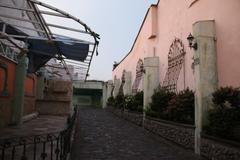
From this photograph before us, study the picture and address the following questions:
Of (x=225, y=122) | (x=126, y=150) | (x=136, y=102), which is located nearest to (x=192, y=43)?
(x=225, y=122)

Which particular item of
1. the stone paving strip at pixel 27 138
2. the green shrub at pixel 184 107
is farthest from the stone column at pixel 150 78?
the stone paving strip at pixel 27 138

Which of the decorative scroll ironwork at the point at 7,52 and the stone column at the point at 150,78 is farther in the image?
the stone column at the point at 150,78

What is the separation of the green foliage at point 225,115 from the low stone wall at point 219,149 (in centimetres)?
16

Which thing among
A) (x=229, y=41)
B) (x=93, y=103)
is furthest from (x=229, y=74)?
(x=93, y=103)

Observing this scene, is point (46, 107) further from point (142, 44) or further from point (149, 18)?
point (149, 18)

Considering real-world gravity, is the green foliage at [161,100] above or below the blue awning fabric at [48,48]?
below

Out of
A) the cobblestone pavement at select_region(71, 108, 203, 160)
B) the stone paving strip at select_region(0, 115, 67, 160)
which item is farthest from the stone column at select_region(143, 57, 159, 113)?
the stone paving strip at select_region(0, 115, 67, 160)

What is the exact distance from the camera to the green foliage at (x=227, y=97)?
564cm

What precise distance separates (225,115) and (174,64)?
536 cm

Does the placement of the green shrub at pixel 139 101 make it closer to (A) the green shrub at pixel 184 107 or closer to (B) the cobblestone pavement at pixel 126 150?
(B) the cobblestone pavement at pixel 126 150

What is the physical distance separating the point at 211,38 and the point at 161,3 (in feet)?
21.8

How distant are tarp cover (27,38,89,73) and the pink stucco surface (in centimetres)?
389

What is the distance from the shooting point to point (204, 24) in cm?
712

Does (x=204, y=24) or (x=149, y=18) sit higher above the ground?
(x=149, y=18)
